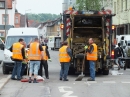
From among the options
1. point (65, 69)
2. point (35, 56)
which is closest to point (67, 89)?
point (35, 56)

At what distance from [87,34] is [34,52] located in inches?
179

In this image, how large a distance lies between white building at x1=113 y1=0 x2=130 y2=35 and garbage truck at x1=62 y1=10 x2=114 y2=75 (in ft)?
92.8

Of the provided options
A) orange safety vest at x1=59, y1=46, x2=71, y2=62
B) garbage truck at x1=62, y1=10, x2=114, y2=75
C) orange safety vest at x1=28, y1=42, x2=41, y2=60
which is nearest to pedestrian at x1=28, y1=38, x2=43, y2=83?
orange safety vest at x1=28, y1=42, x2=41, y2=60

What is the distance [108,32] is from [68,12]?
1.98 metres

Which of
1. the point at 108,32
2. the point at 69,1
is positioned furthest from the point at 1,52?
the point at 69,1

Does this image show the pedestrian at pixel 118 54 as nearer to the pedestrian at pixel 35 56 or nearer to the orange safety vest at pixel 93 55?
the orange safety vest at pixel 93 55

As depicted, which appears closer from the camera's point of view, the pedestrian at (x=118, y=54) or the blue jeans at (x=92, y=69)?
the blue jeans at (x=92, y=69)

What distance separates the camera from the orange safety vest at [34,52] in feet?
58.1

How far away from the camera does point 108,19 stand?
2103 centimetres

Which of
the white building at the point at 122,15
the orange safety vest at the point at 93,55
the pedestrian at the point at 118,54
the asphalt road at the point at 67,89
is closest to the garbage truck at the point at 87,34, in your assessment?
the orange safety vest at the point at 93,55

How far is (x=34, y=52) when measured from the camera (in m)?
17.8

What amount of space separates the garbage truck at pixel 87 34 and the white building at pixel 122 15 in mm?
28274

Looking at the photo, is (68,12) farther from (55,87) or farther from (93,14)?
(55,87)

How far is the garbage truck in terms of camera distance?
794 inches
